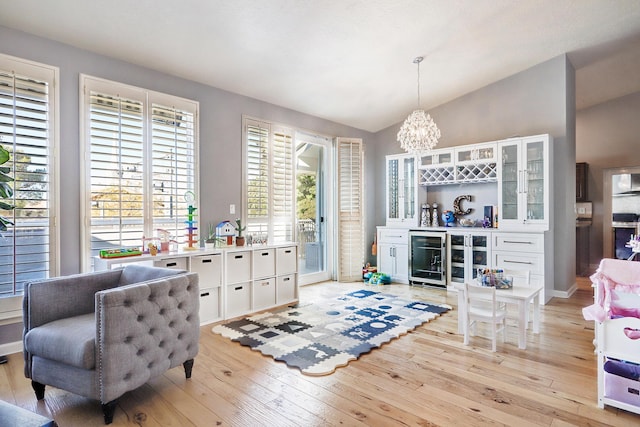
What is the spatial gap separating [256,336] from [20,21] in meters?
3.35

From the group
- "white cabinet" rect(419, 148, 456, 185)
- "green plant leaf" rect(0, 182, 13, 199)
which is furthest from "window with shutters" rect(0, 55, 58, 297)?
"white cabinet" rect(419, 148, 456, 185)

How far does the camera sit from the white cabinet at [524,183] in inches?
186

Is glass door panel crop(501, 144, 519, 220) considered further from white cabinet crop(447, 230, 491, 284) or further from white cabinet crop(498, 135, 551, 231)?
white cabinet crop(447, 230, 491, 284)

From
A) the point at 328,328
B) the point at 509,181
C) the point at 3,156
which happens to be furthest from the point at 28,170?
the point at 509,181

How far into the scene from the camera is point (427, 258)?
18.4 ft

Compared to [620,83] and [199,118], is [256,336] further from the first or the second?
[620,83]

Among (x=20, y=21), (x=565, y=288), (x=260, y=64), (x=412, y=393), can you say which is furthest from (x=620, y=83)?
(x=20, y=21)

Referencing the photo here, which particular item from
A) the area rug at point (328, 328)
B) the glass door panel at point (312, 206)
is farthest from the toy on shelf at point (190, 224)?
the glass door panel at point (312, 206)

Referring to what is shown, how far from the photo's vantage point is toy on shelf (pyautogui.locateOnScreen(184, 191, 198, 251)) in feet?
12.7

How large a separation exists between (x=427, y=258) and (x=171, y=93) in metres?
4.29

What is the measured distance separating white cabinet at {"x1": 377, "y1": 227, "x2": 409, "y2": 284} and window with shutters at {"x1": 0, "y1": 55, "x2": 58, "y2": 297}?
180 inches

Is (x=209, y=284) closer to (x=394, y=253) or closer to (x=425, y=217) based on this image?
(x=394, y=253)

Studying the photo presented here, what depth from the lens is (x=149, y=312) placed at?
224 cm

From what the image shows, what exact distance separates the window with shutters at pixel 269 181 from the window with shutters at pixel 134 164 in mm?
797
